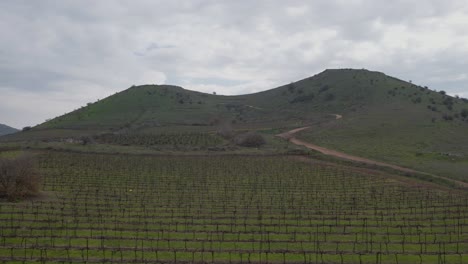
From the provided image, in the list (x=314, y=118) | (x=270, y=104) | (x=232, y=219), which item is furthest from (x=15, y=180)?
(x=270, y=104)

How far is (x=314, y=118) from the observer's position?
83.8 metres

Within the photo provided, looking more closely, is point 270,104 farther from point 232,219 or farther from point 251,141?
point 232,219

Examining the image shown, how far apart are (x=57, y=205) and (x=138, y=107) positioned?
289 ft

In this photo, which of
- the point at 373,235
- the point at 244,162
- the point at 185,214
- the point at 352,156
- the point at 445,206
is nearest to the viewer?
the point at 373,235

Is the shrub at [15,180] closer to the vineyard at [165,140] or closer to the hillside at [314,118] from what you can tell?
the hillside at [314,118]

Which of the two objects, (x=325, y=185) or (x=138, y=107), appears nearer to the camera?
(x=325, y=185)

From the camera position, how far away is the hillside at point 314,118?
179ft

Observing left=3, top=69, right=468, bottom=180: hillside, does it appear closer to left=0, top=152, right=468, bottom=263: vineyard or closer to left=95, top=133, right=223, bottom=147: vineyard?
left=95, top=133, right=223, bottom=147: vineyard

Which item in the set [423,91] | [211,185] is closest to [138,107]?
[423,91]

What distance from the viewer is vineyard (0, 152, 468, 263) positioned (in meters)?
16.4

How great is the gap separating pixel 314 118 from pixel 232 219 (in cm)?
6446

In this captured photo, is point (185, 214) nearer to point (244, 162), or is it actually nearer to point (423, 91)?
point (244, 162)

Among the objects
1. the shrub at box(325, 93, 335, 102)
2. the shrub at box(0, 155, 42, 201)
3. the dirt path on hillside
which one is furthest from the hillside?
the shrub at box(0, 155, 42, 201)

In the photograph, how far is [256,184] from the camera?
31781mm
